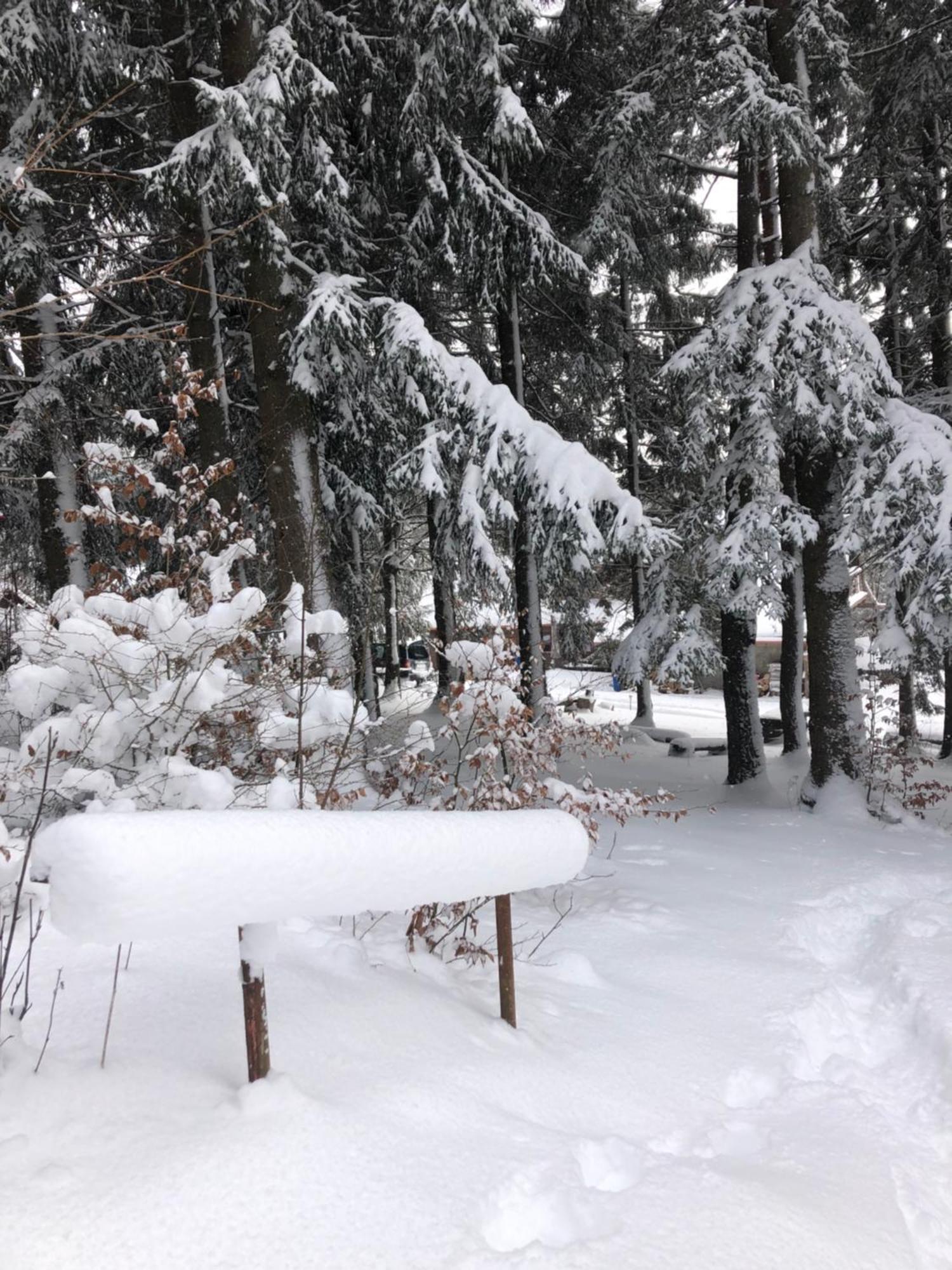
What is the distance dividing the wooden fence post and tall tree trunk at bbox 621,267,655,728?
10044 mm

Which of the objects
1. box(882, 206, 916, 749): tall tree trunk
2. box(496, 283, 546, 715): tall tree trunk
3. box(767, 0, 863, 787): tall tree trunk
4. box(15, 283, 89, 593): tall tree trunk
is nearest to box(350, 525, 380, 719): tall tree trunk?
box(496, 283, 546, 715): tall tree trunk

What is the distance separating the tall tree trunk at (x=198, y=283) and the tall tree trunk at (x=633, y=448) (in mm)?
6408

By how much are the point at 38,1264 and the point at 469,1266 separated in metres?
0.90

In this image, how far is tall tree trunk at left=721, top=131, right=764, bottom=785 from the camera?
10328 millimetres

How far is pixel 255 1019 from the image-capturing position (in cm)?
217

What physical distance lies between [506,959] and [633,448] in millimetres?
14221

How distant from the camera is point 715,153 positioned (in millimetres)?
9359

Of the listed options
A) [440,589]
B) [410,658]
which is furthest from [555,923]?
[410,658]

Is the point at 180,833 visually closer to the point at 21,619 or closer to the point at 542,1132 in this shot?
the point at 542,1132

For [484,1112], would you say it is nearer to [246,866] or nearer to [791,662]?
[246,866]

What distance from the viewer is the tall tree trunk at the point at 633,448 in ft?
42.6

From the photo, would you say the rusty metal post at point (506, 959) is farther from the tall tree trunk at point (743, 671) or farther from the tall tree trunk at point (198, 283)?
the tall tree trunk at point (743, 671)

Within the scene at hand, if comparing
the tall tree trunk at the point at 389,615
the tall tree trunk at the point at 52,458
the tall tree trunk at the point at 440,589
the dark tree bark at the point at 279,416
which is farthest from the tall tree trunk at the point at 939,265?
the tall tree trunk at the point at 52,458

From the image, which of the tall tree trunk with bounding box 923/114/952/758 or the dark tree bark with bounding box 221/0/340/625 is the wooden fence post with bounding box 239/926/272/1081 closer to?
the dark tree bark with bounding box 221/0/340/625
